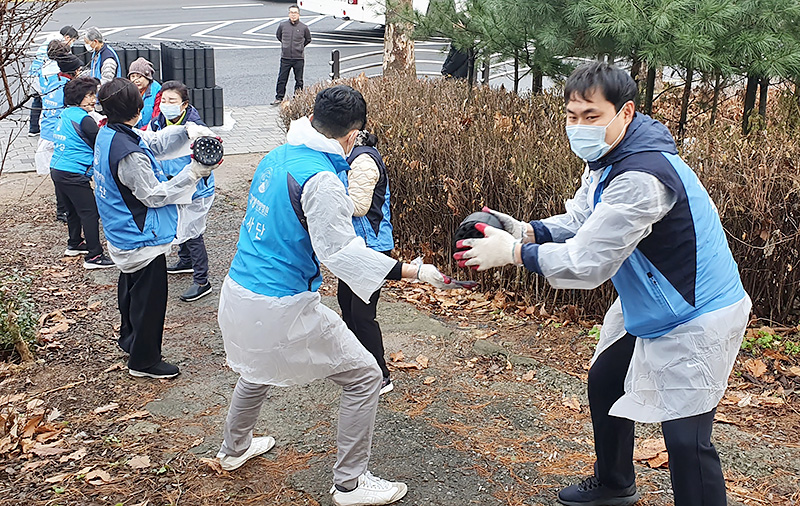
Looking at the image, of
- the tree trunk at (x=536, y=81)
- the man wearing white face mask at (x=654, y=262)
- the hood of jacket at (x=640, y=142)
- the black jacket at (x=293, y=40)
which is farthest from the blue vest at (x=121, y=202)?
the black jacket at (x=293, y=40)

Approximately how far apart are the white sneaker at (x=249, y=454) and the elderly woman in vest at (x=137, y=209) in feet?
3.85

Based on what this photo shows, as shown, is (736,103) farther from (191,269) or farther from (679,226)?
(679,226)

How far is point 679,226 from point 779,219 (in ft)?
7.88

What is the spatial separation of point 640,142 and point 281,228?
140cm

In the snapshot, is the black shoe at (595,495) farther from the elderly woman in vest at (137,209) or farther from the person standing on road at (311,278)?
the elderly woman in vest at (137,209)

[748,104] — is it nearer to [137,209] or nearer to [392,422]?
[392,422]

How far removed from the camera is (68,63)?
805 cm

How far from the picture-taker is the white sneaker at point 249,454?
149 inches

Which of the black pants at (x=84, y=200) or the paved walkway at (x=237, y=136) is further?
the paved walkway at (x=237, y=136)

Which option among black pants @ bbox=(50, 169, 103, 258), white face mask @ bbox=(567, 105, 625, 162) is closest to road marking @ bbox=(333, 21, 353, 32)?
black pants @ bbox=(50, 169, 103, 258)

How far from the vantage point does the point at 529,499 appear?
3602 millimetres

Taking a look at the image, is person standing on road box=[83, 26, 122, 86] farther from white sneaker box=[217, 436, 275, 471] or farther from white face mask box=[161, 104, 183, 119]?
white sneaker box=[217, 436, 275, 471]

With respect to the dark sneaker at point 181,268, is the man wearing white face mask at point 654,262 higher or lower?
higher

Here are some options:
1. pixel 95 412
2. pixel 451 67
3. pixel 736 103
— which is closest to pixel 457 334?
pixel 95 412
